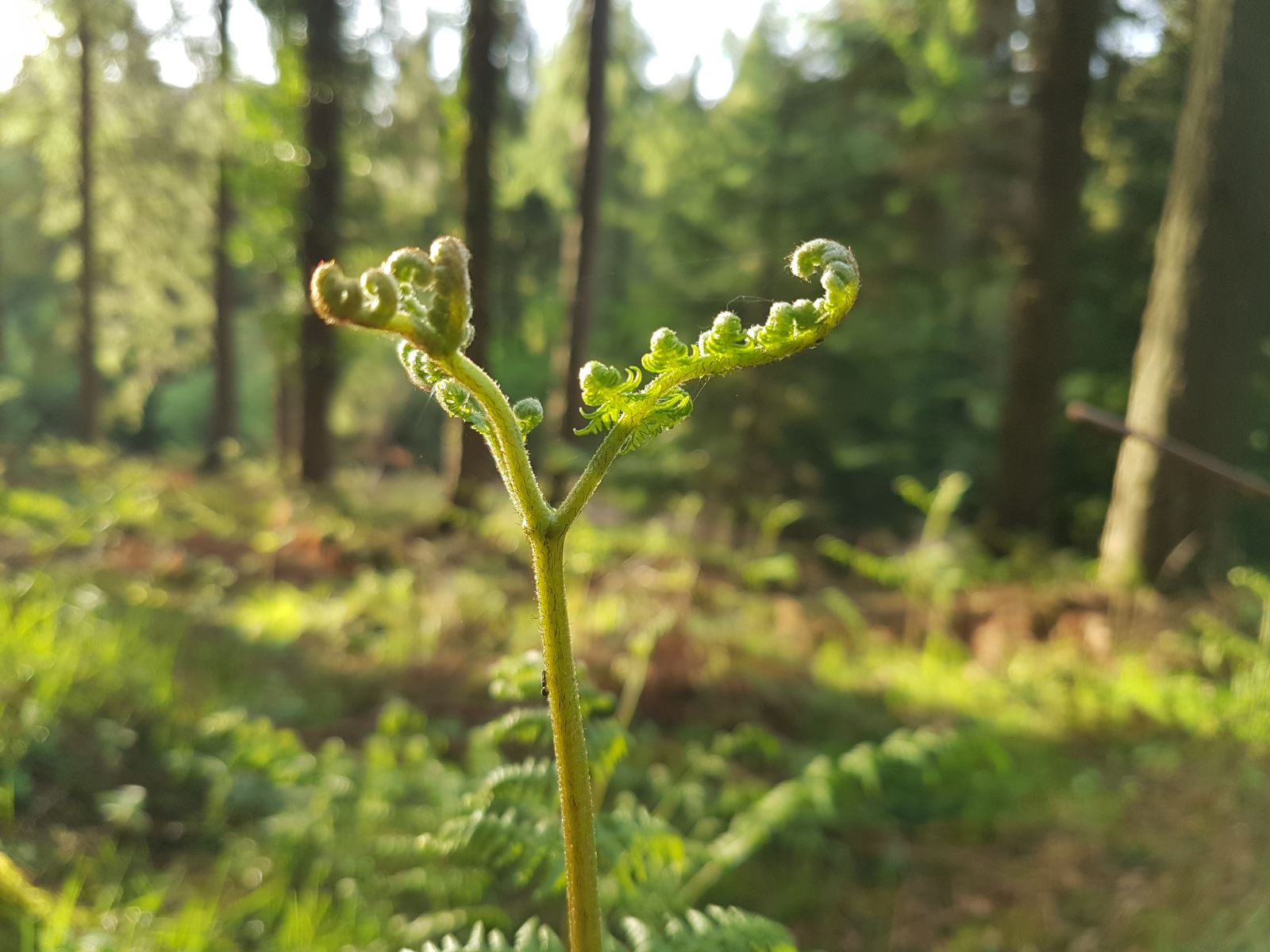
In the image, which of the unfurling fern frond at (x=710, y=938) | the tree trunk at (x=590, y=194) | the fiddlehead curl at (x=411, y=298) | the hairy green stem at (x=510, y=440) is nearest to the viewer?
the fiddlehead curl at (x=411, y=298)

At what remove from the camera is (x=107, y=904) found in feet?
6.68

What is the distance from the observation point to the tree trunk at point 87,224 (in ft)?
44.6

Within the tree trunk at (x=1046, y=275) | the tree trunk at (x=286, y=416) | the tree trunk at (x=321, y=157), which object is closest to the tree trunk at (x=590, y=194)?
the tree trunk at (x=321, y=157)

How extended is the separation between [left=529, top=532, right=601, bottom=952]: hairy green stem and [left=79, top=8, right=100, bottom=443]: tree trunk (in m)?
16.2

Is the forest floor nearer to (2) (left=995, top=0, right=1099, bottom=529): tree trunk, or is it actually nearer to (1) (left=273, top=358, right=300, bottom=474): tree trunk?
(2) (left=995, top=0, right=1099, bottom=529): tree trunk

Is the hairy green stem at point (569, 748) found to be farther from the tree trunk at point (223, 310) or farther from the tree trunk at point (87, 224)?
the tree trunk at point (87, 224)

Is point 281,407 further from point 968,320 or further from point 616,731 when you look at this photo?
point 616,731

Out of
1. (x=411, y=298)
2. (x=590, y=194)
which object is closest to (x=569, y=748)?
(x=411, y=298)

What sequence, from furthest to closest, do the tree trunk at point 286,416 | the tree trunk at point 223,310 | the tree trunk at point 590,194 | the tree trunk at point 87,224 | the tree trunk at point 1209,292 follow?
the tree trunk at point 286,416 → the tree trunk at point 87,224 → the tree trunk at point 223,310 → the tree trunk at point 590,194 → the tree trunk at point 1209,292

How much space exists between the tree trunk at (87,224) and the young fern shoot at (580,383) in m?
16.1

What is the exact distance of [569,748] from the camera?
0.97 m

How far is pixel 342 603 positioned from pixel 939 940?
4051 mm

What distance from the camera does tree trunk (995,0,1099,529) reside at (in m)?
6.49

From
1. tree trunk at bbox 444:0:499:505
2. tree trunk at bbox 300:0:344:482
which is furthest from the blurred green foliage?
tree trunk at bbox 444:0:499:505
